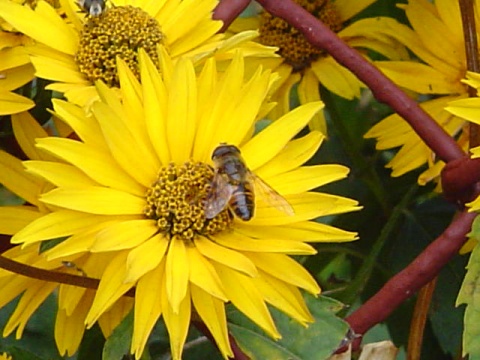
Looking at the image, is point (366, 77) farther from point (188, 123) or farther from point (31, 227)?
point (31, 227)

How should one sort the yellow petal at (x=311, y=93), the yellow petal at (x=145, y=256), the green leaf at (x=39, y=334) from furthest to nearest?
1. the yellow petal at (x=311, y=93)
2. the green leaf at (x=39, y=334)
3. the yellow petal at (x=145, y=256)

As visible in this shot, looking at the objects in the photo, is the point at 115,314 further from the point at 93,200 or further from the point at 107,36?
the point at 107,36

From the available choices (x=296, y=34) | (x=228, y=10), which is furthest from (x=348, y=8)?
(x=228, y=10)

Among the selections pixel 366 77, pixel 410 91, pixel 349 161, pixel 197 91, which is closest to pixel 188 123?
pixel 197 91

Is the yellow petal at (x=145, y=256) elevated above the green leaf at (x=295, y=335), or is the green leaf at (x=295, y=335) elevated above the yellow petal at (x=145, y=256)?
the yellow petal at (x=145, y=256)

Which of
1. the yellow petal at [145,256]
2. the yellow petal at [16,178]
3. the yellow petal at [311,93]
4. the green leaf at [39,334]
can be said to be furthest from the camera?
the yellow petal at [311,93]

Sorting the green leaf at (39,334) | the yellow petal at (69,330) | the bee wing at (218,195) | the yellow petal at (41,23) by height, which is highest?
the yellow petal at (41,23)

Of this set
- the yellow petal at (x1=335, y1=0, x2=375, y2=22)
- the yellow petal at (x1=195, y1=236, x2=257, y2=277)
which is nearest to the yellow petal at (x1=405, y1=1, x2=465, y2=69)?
the yellow petal at (x1=335, y1=0, x2=375, y2=22)

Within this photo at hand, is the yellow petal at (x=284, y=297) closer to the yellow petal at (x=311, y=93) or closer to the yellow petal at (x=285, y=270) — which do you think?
the yellow petal at (x=285, y=270)

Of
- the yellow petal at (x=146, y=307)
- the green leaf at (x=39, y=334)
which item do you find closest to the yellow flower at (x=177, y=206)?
the yellow petal at (x=146, y=307)
